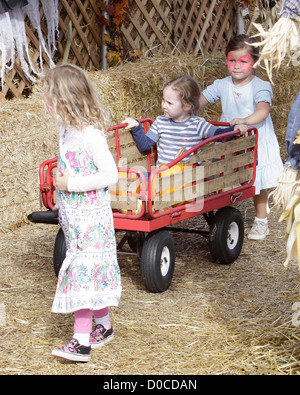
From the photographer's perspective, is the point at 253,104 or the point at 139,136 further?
the point at 253,104

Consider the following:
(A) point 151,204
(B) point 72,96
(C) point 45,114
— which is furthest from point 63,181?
(C) point 45,114

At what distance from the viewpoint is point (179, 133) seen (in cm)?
460

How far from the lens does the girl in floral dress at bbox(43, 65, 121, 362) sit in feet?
10.3

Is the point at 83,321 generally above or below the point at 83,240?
below

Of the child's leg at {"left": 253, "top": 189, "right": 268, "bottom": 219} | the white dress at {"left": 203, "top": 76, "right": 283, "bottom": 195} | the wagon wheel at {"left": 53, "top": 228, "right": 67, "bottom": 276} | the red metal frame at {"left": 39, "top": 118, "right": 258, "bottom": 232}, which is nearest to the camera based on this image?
the red metal frame at {"left": 39, "top": 118, "right": 258, "bottom": 232}

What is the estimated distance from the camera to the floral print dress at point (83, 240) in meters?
3.20

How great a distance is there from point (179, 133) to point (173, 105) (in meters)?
0.20

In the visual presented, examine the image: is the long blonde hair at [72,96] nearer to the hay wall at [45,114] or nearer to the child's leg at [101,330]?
the child's leg at [101,330]

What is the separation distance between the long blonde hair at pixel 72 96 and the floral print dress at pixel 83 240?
8cm

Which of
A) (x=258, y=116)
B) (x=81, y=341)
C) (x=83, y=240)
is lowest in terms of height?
(x=81, y=341)

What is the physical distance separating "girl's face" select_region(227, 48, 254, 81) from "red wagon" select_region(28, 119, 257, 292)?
1.66ft

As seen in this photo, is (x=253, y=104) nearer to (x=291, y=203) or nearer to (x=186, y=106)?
(x=186, y=106)

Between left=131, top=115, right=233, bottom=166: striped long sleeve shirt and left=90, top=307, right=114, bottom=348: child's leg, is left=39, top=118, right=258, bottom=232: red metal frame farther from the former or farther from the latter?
left=90, top=307, right=114, bottom=348: child's leg

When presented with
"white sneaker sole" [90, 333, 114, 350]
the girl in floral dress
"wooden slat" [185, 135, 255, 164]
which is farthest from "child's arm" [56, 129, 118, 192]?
"wooden slat" [185, 135, 255, 164]
